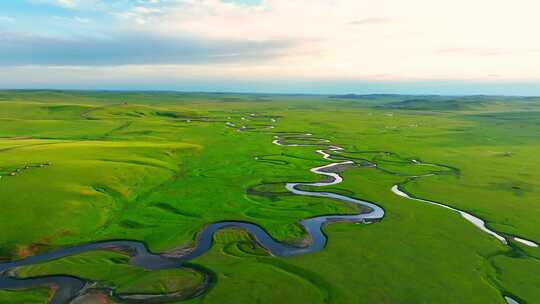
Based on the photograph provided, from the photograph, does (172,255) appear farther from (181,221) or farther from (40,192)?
(40,192)

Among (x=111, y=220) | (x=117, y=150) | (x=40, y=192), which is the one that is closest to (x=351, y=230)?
(x=111, y=220)

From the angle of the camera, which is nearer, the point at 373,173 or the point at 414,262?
the point at 414,262

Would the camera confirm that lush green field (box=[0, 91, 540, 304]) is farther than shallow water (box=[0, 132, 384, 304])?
Yes

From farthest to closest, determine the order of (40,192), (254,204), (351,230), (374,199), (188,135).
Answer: (188,135)
(374,199)
(254,204)
(40,192)
(351,230)

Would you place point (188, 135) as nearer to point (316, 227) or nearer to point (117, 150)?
point (117, 150)

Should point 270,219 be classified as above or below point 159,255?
above

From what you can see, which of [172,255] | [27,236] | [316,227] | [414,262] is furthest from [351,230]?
[27,236]

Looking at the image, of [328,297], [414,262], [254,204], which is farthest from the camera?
[254,204]

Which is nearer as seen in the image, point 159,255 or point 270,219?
point 159,255

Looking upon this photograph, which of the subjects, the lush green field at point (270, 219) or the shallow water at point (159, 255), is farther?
the lush green field at point (270, 219)
